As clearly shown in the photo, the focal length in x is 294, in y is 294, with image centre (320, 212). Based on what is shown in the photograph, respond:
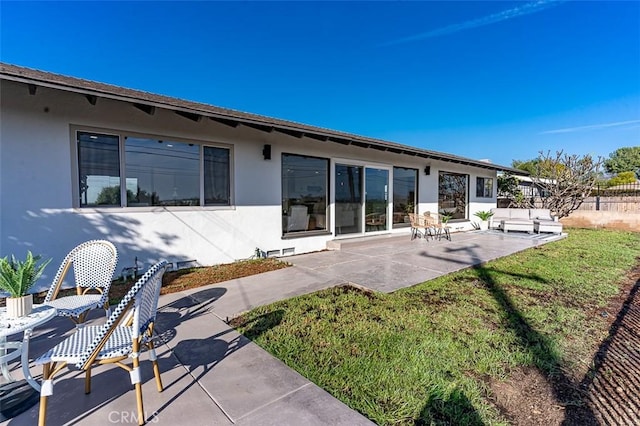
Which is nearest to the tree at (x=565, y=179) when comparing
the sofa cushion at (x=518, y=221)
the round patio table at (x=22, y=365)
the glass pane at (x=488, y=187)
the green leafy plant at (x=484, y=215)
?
the glass pane at (x=488, y=187)

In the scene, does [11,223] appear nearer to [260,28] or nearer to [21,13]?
[21,13]

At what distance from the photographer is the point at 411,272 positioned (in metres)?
5.32

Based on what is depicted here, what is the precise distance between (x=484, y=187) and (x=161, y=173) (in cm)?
1340

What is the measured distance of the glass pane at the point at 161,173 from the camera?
16.7 feet

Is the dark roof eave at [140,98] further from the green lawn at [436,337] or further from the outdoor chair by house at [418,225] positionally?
the green lawn at [436,337]

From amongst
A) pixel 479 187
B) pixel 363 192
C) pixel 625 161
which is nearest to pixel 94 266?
pixel 363 192

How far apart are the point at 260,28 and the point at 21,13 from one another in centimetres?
672

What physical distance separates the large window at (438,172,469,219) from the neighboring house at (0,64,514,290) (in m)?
3.47

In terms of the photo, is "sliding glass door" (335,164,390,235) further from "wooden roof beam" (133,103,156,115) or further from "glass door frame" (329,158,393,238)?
"wooden roof beam" (133,103,156,115)

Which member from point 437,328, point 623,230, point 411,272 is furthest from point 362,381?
point 623,230

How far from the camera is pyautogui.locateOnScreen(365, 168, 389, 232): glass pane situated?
8875 mm

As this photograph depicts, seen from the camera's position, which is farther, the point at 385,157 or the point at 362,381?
the point at 385,157

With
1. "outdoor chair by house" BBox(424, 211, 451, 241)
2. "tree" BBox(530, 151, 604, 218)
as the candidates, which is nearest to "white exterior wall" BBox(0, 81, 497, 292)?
"outdoor chair by house" BBox(424, 211, 451, 241)

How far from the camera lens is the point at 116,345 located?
185 cm
